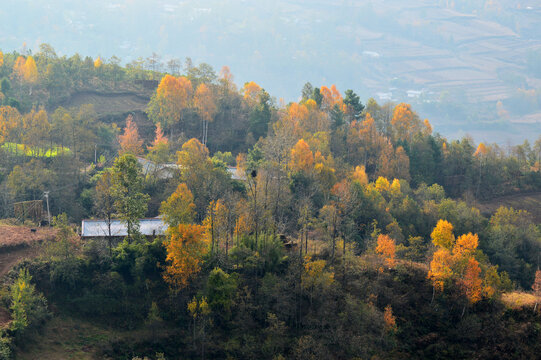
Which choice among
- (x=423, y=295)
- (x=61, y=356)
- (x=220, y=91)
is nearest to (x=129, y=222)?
(x=61, y=356)

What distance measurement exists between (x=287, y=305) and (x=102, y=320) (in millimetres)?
16602

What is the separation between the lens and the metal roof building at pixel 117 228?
6028 centimetres

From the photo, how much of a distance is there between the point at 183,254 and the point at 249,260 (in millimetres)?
6744

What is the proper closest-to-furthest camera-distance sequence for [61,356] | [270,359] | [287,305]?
1. [61,356]
2. [270,359]
3. [287,305]

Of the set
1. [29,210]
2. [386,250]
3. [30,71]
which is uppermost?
[30,71]

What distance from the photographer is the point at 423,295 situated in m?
58.8

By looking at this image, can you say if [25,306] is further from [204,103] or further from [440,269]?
[204,103]

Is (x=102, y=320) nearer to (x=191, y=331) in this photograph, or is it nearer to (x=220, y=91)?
(x=191, y=331)

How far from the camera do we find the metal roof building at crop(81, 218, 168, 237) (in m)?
60.3

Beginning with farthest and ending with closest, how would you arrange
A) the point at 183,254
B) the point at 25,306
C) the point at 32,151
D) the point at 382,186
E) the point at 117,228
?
the point at 382,186 < the point at 32,151 < the point at 117,228 < the point at 183,254 < the point at 25,306

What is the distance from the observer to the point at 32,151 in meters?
84.1

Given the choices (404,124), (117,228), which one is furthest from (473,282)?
(404,124)

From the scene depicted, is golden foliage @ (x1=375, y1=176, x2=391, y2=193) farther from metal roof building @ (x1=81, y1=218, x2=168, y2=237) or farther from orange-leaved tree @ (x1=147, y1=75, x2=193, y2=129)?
orange-leaved tree @ (x1=147, y1=75, x2=193, y2=129)

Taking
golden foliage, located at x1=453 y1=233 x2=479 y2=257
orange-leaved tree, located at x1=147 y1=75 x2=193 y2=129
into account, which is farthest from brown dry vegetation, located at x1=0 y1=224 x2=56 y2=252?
orange-leaved tree, located at x1=147 y1=75 x2=193 y2=129
